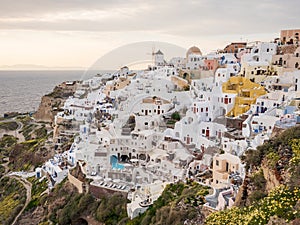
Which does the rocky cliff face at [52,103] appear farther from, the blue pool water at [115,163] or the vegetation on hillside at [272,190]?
the vegetation on hillside at [272,190]

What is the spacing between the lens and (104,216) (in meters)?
15.5

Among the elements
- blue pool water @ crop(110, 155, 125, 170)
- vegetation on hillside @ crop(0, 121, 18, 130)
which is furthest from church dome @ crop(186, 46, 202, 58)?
vegetation on hillside @ crop(0, 121, 18, 130)

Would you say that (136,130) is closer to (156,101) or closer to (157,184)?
(156,101)

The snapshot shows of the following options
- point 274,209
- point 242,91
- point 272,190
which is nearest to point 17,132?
point 242,91

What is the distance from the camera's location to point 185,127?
60.3ft

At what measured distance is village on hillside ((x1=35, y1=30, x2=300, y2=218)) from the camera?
1479cm

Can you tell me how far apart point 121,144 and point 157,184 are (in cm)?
455

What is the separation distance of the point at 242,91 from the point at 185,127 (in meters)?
4.47

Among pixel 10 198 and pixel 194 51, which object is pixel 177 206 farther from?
pixel 194 51

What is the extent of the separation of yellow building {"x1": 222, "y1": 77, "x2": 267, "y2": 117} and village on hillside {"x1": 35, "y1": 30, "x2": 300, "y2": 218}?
0.18 ft

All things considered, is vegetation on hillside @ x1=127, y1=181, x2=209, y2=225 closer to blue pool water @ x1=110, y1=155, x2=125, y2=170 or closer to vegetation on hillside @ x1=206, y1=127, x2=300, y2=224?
vegetation on hillside @ x1=206, y1=127, x2=300, y2=224

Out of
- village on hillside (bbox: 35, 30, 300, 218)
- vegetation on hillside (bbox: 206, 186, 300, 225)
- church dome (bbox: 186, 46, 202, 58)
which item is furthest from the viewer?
church dome (bbox: 186, 46, 202, 58)

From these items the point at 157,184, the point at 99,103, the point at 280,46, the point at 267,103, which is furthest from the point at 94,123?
the point at 280,46

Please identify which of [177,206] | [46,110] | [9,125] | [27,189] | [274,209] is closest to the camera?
[274,209]
